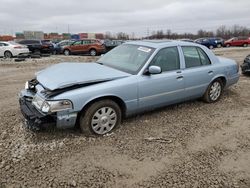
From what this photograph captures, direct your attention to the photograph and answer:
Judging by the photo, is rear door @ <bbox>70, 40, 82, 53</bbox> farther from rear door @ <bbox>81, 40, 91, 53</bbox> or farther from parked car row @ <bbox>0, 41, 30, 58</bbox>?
parked car row @ <bbox>0, 41, 30, 58</bbox>

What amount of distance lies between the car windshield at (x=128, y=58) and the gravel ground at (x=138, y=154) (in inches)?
39.6

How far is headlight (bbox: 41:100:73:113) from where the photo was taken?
3531mm

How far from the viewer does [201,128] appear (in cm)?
442

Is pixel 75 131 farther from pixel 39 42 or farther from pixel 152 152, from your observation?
pixel 39 42

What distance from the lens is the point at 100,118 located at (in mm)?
3998

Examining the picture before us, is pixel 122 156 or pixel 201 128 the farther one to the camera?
pixel 201 128

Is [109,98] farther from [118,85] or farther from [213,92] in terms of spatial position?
[213,92]

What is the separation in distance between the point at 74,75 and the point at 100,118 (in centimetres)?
81

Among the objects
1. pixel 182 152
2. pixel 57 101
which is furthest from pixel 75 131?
pixel 182 152

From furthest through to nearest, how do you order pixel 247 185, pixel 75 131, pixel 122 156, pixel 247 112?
pixel 247 112, pixel 75 131, pixel 122 156, pixel 247 185

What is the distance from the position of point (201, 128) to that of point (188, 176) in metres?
1.52

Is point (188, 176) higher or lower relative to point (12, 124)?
lower

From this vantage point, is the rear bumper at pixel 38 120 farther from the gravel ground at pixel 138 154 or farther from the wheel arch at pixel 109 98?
the wheel arch at pixel 109 98

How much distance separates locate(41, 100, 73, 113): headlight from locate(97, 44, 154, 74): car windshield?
130cm
